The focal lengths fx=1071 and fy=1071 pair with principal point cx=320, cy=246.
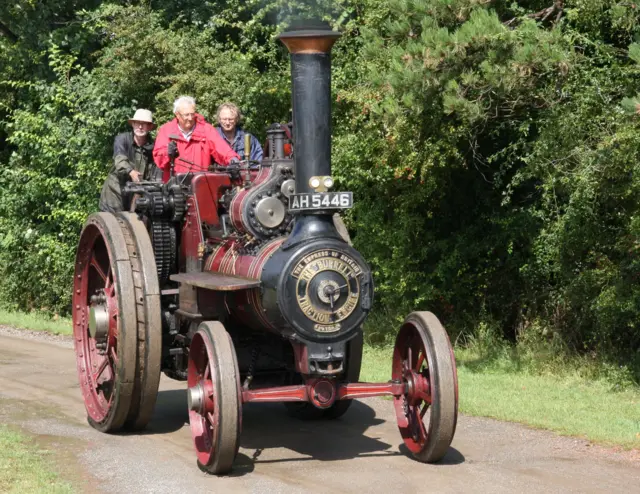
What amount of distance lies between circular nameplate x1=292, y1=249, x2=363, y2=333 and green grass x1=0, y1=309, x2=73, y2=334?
8.22 m

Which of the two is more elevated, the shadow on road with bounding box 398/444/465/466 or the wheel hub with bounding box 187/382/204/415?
the wheel hub with bounding box 187/382/204/415

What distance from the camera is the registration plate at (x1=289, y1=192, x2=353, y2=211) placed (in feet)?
21.1

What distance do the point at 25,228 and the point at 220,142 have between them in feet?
28.8

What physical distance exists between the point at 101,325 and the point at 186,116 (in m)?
1.82

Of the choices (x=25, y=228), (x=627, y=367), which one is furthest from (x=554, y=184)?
(x=25, y=228)

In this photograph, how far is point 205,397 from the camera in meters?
6.47

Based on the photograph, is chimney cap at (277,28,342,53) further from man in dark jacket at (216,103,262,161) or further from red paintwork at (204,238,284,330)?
man in dark jacket at (216,103,262,161)

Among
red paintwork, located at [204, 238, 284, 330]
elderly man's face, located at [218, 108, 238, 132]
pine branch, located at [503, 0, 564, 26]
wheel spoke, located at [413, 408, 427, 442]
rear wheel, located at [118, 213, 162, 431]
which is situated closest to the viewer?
wheel spoke, located at [413, 408, 427, 442]

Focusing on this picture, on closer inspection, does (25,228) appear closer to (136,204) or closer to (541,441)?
(136,204)

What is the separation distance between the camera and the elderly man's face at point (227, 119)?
8711 millimetres

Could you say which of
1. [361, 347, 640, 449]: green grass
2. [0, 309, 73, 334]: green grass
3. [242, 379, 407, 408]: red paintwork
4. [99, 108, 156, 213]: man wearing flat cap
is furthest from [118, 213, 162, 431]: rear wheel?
[0, 309, 73, 334]: green grass

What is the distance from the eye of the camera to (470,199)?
11.8 metres

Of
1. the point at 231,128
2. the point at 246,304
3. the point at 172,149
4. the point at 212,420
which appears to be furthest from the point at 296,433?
the point at 231,128

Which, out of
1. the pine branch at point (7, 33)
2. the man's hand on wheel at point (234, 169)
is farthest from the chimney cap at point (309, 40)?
the pine branch at point (7, 33)
